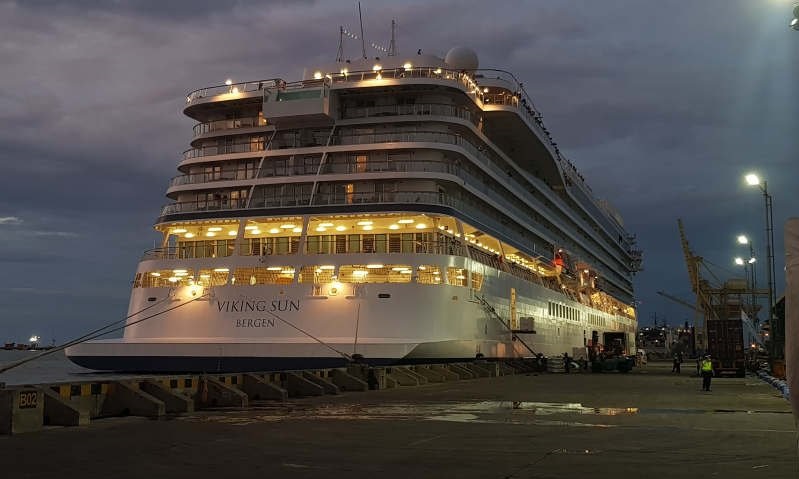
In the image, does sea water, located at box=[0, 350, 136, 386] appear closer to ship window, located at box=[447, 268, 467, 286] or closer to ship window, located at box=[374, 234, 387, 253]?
ship window, located at box=[374, 234, 387, 253]

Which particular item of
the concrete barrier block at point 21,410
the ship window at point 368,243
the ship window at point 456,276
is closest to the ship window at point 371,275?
the ship window at point 456,276

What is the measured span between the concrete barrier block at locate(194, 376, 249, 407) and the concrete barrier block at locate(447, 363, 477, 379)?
14749mm

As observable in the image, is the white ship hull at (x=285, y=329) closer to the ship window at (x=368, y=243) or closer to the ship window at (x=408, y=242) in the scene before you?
the ship window at (x=408, y=242)

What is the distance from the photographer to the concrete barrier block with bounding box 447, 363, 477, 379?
31375mm

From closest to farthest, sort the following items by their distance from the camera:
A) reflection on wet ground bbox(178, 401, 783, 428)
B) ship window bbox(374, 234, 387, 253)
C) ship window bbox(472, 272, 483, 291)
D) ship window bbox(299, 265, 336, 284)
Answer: reflection on wet ground bbox(178, 401, 783, 428), ship window bbox(299, 265, 336, 284), ship window bbox(374, 234, 387, 253), ship window bbox(472, 272, 483, 291)

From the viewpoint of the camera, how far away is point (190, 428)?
501 inches

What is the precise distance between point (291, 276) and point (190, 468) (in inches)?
973

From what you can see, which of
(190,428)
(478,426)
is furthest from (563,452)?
(190,428)

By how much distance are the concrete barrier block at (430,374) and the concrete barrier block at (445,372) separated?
5.4 inches

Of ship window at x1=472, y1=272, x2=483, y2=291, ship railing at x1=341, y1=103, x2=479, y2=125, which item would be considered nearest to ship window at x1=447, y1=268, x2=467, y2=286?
ship window at x1=472, y1=272, x2=483, y2=291

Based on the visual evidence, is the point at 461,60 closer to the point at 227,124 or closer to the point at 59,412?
the point at 227,124

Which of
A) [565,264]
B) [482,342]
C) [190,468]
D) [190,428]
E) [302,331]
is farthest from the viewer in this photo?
[565,264]

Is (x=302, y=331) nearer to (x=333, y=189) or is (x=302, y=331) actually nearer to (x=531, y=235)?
(x=333, y=189)

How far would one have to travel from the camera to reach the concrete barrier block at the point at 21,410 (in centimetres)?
1179
